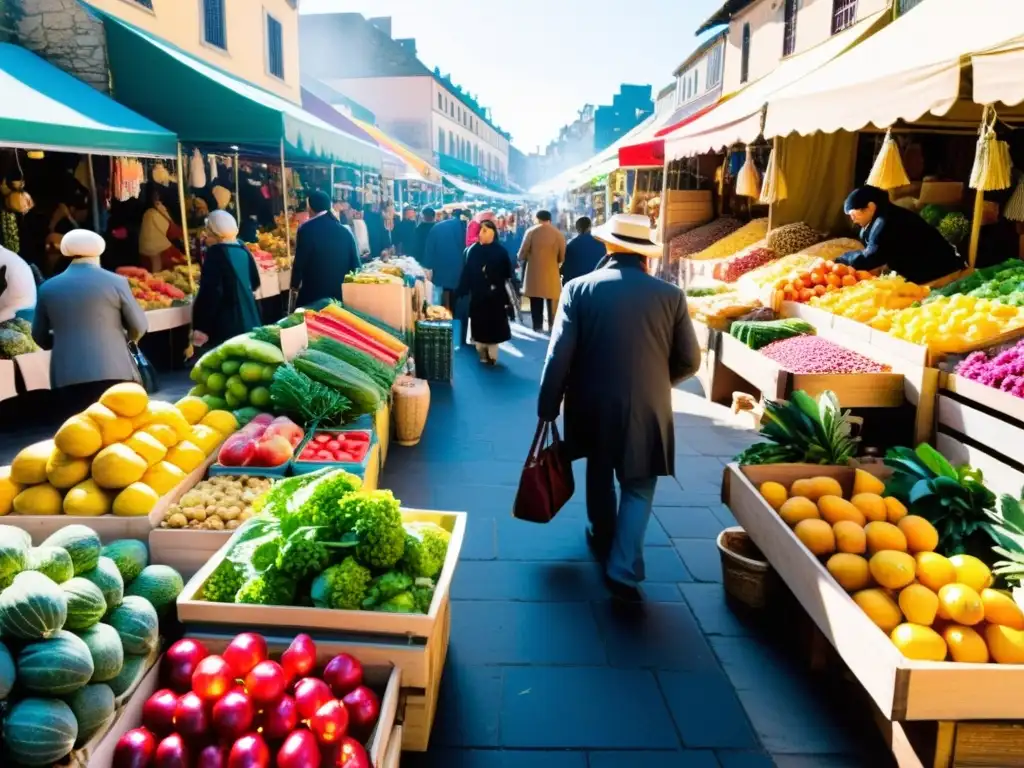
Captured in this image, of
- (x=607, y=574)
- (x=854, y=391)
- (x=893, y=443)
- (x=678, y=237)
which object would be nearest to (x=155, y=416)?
(x=607, y=574)

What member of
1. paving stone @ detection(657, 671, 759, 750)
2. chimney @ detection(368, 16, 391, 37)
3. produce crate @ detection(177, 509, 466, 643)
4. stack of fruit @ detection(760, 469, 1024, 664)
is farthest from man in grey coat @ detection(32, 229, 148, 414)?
chimney @ detection(368, 16, 391, 37)

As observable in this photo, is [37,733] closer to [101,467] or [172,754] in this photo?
[172,754]

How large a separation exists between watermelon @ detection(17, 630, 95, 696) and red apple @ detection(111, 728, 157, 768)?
195 millimetres

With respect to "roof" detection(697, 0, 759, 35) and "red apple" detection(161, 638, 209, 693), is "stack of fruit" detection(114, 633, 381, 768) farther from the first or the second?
"roof" detection(697, 0, 759, 35)

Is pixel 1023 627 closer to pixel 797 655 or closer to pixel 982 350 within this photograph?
pixel 797 655

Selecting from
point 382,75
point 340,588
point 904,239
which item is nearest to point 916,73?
point 904,239

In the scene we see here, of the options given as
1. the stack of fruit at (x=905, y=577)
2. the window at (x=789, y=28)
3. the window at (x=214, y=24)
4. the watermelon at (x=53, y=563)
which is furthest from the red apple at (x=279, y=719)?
the window at (x=789, y=28)

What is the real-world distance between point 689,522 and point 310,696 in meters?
3.27

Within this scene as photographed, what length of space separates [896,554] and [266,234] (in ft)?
39.7

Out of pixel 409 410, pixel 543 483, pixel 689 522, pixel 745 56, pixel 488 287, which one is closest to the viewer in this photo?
pixel 543 483

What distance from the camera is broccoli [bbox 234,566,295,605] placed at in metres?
2.72

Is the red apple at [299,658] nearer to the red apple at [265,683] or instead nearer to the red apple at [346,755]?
the red apple at [265,683]

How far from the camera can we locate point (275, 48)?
56.0 feet

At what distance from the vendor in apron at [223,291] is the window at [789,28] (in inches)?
525
